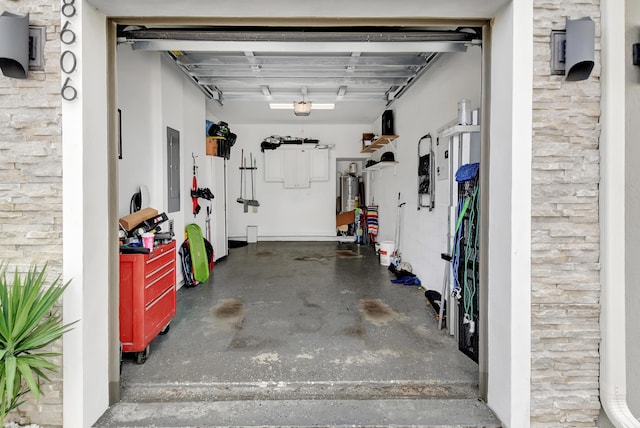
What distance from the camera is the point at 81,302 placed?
1879mm

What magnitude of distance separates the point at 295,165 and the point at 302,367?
643 cm

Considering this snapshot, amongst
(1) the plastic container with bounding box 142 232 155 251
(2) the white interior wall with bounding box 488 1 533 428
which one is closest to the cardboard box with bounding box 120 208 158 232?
(1) the plastic container with bounding box 142 232 155 251

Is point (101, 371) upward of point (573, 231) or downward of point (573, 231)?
downward

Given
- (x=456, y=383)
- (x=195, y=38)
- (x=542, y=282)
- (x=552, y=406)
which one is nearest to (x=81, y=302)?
(x=195, y=38)

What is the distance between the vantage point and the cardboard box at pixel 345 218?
866cm

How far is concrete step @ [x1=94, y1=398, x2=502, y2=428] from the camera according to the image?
6.35 feet

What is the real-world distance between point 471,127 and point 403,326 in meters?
1.86

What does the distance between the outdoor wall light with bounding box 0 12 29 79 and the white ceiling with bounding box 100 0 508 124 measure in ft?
1.25

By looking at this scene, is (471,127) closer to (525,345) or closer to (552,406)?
(525,345)

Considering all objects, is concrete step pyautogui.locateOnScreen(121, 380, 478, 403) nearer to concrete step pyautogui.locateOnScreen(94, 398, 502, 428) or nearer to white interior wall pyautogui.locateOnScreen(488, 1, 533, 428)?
concrete step pyautogui.locateOnScreen(94, 398, 502, 428)

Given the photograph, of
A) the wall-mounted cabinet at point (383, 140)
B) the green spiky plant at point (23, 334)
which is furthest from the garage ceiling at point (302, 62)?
the green spiky plant at point (23, 334)

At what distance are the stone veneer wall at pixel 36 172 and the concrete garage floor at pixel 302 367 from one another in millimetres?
676

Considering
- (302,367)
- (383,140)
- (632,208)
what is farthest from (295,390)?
(383,140)

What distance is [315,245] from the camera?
26.5 feet
